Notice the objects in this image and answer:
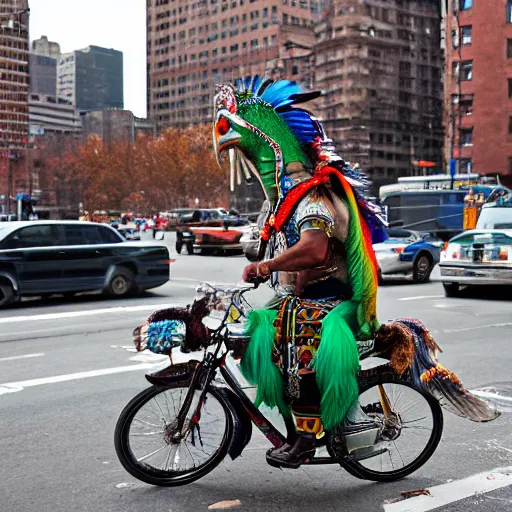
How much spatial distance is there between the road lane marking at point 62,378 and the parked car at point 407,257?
37.0 ft

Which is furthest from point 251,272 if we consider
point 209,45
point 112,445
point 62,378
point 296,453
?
point 209,45

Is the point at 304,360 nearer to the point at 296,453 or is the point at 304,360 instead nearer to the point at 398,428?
the point at 296,453

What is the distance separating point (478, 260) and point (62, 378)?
986 centimetres

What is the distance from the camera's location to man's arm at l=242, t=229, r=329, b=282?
4.32 metres

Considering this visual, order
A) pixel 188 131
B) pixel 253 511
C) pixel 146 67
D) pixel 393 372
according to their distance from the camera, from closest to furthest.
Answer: pixel 253 511, pixel 393 372, pixel 188 131, pixel 146 67

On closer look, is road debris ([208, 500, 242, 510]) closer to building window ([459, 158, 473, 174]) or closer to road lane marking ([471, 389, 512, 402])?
road lane marking ([471, 389, 512, 402])

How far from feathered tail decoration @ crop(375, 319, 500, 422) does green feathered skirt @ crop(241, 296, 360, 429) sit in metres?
0.32

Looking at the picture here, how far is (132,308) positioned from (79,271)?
4.98ft

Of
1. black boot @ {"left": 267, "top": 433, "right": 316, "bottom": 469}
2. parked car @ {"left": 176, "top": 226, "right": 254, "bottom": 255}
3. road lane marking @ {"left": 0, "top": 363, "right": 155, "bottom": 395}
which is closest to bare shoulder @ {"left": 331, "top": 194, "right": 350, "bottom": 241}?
black boot @ {"left": 267, "top": 433, "right": 316, "bottom": 469}

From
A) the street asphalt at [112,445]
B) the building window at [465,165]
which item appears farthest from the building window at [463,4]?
the street asphalt at [112,445]

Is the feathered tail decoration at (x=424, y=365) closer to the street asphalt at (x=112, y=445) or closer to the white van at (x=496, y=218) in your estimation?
the street asphalt at (x=112, y=445)

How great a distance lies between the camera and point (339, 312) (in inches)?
174

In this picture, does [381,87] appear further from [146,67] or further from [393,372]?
[393,372]

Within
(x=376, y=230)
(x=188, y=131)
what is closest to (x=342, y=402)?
(x=376, y=230)
